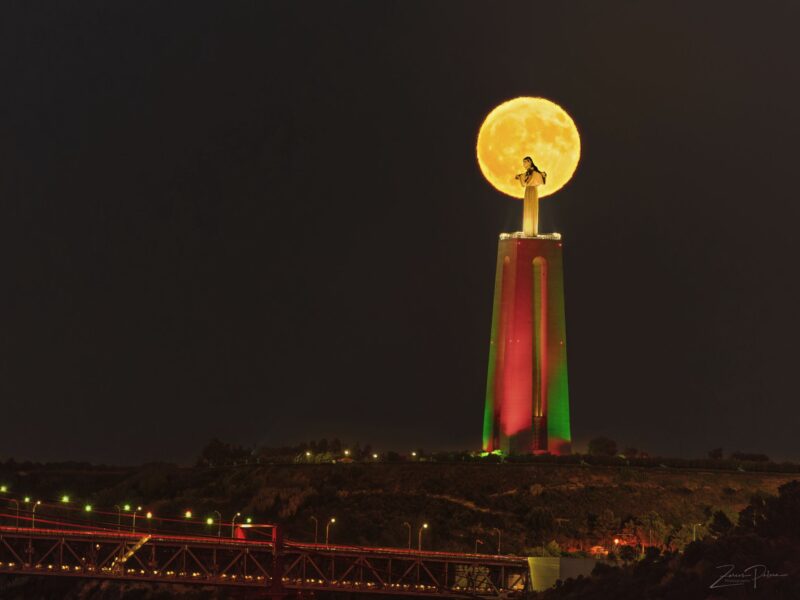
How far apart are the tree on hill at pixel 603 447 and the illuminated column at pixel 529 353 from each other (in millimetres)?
9845

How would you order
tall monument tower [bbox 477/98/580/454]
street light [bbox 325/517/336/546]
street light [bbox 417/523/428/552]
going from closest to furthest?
1. street light [bbox 417/523/428/552]
2. street light [bbox 325/517/336/546]
3. tall monument tower [bbox 477/98/580/454]

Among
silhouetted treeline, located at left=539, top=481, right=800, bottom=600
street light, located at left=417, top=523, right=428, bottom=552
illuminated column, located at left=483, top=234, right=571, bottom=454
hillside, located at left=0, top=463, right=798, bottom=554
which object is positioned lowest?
silhouetted treeline, located at left=539, top=481, right=800, bottom=600

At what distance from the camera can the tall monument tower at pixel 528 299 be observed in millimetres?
111312

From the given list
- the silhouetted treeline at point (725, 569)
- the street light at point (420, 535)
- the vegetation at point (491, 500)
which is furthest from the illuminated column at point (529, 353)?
the silhouetted treeline at point (725, 569)

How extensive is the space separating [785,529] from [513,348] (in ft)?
116

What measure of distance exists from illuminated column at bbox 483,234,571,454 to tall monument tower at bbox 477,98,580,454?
0.06m

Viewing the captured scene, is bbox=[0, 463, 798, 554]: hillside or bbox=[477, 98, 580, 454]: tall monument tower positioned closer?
bbox=[0, 463, 798, 554]: hillside

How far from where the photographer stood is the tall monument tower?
111 m

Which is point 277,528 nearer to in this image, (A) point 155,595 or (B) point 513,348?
(A) point 155,595

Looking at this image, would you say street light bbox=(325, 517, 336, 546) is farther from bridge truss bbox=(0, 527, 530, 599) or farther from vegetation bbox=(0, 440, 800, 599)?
bridge truss bbox=(0, 527, 530, 599)

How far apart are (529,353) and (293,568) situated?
71.1ft

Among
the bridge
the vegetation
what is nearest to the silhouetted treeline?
the bridge

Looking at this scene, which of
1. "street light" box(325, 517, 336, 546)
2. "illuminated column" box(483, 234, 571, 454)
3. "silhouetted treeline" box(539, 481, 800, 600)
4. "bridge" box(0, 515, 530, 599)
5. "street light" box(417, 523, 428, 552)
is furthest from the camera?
"illuminated column" box(483, 234, 571, 454)

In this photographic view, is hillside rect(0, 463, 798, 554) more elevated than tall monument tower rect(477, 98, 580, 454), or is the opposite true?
tall monument tower rect(477, 98, 580, 454)
